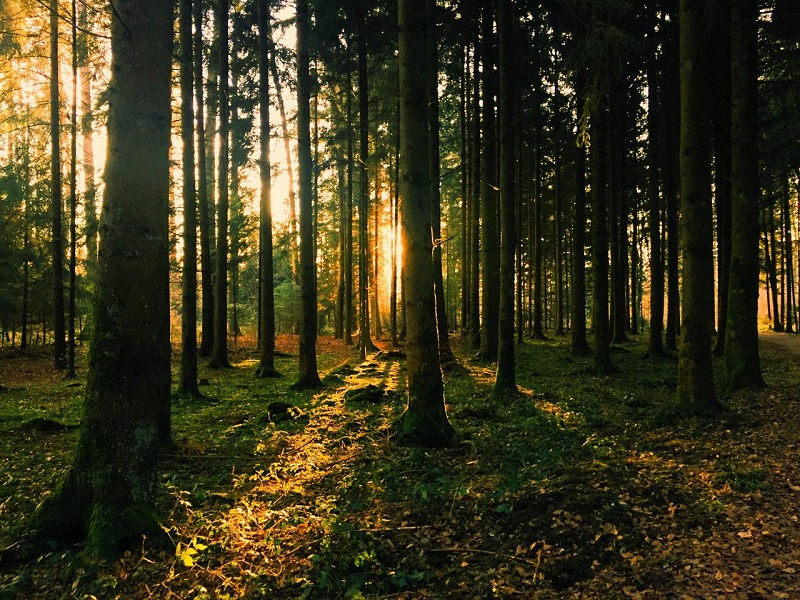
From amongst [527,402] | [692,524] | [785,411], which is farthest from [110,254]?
[785,411]

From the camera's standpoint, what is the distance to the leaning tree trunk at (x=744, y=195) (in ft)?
31.9

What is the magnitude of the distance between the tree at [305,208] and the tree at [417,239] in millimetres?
5932

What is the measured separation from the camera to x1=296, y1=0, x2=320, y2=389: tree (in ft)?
41.5

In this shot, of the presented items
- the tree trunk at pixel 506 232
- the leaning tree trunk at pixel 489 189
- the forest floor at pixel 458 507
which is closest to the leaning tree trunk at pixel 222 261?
the forest floor at pixel 458 507

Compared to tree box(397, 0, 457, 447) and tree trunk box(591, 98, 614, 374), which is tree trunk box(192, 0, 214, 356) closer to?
tree box(397, 0, 457, 447)

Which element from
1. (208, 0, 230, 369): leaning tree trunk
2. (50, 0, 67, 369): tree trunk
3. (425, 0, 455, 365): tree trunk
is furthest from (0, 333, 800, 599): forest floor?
(50, 0, 67, 369): tree trunk

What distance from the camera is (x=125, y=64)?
411cm

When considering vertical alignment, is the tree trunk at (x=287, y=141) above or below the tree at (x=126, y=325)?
above

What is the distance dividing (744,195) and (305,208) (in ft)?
32.8

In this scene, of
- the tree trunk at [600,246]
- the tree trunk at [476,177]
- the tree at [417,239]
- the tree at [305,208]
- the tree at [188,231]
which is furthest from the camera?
the tree trunk at [476,177]

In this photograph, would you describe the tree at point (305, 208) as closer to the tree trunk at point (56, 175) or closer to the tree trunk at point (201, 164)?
the tree trunk at point (201, 164)

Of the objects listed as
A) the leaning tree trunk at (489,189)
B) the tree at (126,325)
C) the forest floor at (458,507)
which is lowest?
the forest floor at (458,507)

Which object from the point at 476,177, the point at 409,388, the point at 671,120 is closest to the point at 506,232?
the point at 409,388

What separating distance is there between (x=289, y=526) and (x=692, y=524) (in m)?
3.72
